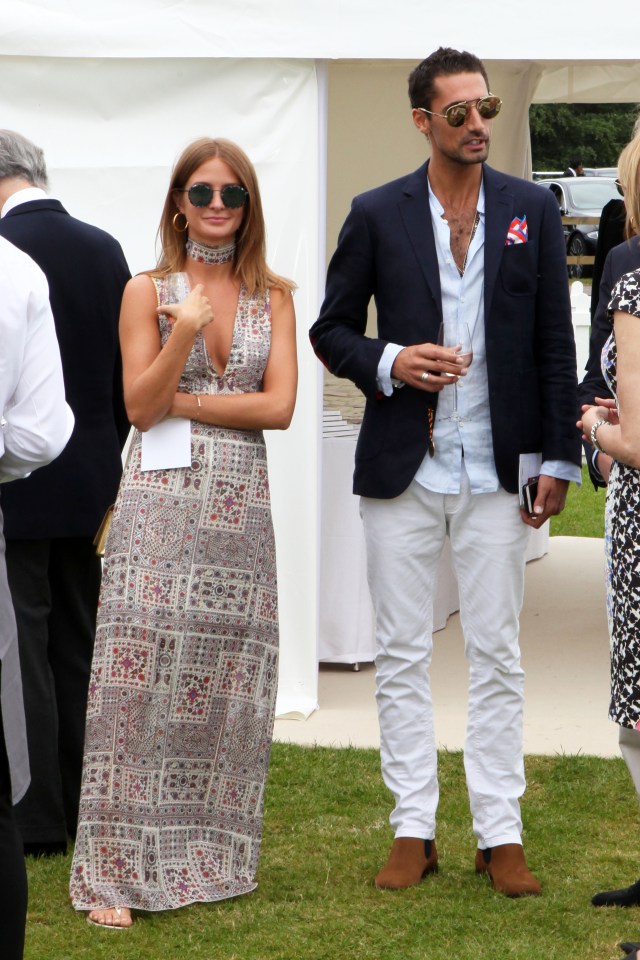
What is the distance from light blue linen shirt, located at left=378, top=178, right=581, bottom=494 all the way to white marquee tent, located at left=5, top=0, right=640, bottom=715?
5.77ft

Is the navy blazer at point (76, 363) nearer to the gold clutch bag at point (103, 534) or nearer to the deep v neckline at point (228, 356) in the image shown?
the gold clutch bag at point (103, 534)

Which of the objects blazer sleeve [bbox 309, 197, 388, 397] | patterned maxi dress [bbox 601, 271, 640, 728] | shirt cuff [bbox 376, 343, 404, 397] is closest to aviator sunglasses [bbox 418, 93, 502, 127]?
blazer sleeve [bbox 309, 197, 388, 397]

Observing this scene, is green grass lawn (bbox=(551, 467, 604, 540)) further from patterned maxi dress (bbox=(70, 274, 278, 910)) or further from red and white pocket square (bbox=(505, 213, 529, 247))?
patterned maxi dress (bbox=(70, 274, 278, 910))

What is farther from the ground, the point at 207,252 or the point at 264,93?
the point at 264,93

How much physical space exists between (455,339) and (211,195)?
718mm

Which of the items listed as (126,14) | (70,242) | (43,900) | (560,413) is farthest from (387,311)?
(126,14)

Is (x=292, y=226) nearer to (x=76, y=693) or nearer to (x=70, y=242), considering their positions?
(x=70, y=242)

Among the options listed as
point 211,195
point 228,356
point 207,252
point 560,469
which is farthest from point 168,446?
point 560,469

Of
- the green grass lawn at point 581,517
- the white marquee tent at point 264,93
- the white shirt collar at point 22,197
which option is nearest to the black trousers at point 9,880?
the white shirt collar at point 22,197

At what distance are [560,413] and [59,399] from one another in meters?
1.46

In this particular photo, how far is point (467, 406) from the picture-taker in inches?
148

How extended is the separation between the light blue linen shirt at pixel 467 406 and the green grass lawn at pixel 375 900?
1.07 meters

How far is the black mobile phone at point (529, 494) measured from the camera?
12.2 ft

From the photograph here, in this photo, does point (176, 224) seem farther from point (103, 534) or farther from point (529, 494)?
point (529, 494)
